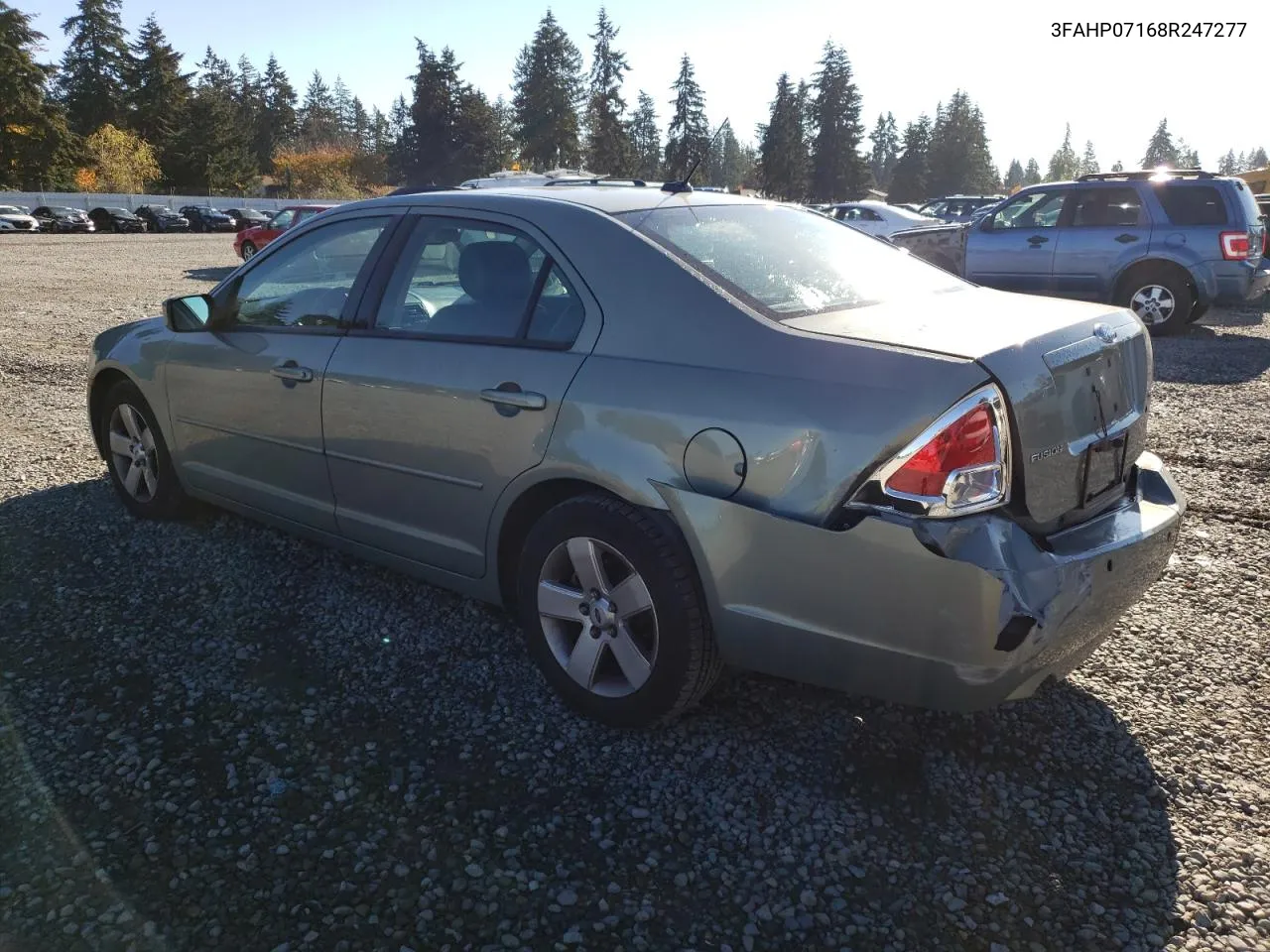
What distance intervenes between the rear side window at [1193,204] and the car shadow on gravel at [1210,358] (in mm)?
1360

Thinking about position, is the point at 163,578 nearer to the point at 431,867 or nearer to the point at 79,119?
the point at 431,867

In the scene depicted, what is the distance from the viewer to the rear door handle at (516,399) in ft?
9.54

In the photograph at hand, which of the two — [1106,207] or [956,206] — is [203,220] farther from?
[1106,207]

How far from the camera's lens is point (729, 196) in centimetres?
370

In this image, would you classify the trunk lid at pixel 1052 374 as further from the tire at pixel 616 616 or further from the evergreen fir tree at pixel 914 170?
the evergreen fir tree at pixel 914 170

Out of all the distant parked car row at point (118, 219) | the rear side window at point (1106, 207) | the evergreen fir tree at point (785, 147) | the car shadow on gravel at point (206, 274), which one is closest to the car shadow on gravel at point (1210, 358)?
the rear side window at point (1106, 207)

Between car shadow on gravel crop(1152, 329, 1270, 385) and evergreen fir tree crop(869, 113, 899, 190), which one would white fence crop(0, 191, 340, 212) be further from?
evergreen fir tree crop(869, 113, 899, 190)

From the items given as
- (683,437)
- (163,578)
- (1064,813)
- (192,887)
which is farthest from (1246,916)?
(163,578)

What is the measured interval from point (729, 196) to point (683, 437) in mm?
1491

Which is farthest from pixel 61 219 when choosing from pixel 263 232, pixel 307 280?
pixel 307 280

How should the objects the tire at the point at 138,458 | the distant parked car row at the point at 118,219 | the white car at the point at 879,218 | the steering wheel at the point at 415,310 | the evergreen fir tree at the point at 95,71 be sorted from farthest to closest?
the evergreen fir tree at the point at 95,71, the distant parked car row at the point at 118,219, the white car at the point at 879,218, the tire at the point at 138,458, the steering wheel at the point at 415,310

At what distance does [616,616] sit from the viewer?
2848 millimetres

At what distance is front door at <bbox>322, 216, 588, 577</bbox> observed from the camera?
9.78ft

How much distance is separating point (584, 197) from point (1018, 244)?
10.1 metres
